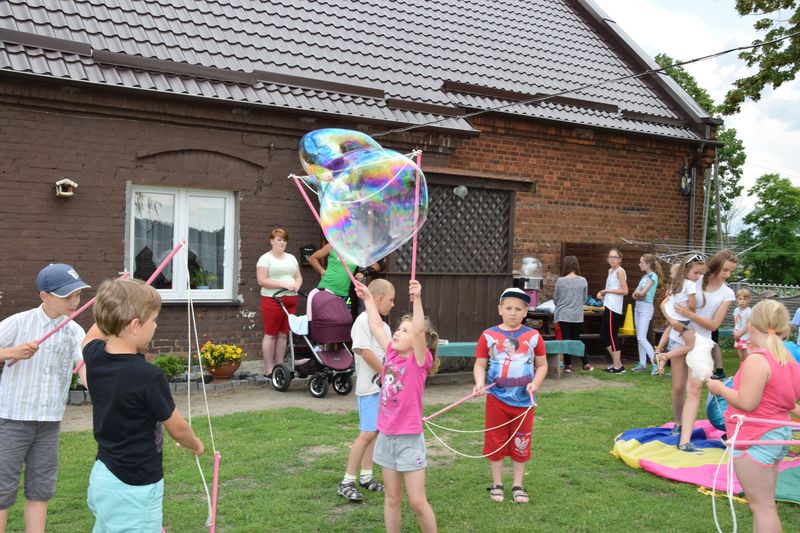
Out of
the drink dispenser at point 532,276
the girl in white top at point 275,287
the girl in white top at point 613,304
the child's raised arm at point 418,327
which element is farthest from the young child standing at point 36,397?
the girl in white top at point 613,304

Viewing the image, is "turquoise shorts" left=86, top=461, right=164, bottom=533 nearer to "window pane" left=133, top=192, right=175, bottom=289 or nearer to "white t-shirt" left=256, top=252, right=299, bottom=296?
"white t-shirt" left=256, top=252, right=299, bottom=296

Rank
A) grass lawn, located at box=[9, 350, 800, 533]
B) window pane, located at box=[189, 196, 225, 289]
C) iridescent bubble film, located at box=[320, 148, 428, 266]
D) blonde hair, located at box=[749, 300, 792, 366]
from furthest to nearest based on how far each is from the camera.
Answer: window pane, located at box=[189, 196, 225, 289]
iridescent bubble film, located at box=[320, 148, 428, 266]
grass lawn, located at box=[9, 350, 800, 533]
blonde hair, located at box=[749, 300, 792, 366]

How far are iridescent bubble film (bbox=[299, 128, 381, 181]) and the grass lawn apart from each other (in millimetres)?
2336

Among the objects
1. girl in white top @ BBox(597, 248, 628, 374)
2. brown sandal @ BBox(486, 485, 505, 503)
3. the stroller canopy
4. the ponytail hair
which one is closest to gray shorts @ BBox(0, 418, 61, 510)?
brown sandal @ BBox(486, 485, 505, 503)

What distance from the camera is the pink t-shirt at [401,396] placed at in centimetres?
439

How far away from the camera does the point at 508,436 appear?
5.52 m

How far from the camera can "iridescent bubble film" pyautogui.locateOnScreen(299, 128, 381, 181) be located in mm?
6465

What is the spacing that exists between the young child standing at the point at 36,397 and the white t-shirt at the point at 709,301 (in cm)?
534

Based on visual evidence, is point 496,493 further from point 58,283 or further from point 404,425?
point 58,283

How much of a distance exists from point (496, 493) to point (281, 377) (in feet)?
13.8

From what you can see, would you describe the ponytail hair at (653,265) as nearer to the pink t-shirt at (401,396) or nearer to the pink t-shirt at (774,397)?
the pink t-shirt at (774,397)

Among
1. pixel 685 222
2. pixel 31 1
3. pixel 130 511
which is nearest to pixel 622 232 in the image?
pixel 685 222

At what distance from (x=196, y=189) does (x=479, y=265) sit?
4.07 meters

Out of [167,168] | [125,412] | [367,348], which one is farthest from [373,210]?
[167,168]
